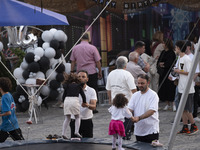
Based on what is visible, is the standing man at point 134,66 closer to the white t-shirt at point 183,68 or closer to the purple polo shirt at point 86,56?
the white t-shirt at point 183,68

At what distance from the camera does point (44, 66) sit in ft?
34.1

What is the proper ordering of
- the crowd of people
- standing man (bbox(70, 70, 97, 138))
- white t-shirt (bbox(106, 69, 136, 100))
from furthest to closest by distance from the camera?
white t-shirt (bbox(106, 69, 136, 100)) < standing man (bbox(70, 70, 97, 138)) < the crowd of people

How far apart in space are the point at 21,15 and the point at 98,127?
104 inches

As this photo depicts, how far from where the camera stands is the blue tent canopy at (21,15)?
27.4 feet

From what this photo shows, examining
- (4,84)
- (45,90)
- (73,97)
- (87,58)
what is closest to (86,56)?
(87,58)

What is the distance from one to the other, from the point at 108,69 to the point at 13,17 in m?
4.92

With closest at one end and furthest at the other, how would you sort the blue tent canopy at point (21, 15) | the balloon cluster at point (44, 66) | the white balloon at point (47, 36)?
the blue tent canopy at point (21, 15) < the balloon cluster at point (44, 66) < the white balloon at point (47, 36)

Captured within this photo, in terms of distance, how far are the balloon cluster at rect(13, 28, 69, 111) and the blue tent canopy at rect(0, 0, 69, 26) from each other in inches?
70.8

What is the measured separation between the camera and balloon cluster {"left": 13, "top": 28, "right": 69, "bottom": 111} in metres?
10.2

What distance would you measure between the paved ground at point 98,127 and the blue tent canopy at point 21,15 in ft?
6.89

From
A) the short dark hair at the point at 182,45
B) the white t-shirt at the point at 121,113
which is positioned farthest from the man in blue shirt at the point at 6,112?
the short dark hair at the point at 182,45

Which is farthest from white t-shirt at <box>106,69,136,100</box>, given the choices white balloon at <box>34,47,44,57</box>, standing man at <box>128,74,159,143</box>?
white balloon at <box>34,47,44,57</box>

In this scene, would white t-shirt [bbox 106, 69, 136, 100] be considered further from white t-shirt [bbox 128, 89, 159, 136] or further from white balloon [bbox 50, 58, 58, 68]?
white balloon [bbox 50, 58, 58, 68]

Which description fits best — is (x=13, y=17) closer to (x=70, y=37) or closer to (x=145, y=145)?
(x=145, y=145)
